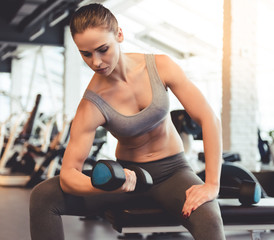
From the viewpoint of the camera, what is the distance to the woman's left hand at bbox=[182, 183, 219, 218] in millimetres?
1196

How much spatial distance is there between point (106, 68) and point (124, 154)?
1.11ft

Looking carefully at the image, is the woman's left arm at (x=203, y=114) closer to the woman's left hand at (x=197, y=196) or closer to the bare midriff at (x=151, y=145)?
the woman's left hand at (x=197, y=196)

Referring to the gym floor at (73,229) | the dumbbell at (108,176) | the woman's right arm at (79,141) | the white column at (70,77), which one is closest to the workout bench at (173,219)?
the woman's right arm at (79,141)

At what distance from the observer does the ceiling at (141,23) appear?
7.20m

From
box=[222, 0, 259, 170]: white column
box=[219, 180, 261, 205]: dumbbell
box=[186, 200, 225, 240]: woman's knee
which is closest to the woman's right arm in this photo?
box=[186, 200, 225, 240]: woman's knee

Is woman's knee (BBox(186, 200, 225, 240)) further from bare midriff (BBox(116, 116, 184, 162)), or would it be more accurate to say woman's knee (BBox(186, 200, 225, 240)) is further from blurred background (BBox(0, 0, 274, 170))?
blurred background (BBox(0, 0, 274, 170))

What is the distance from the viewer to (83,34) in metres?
1.17

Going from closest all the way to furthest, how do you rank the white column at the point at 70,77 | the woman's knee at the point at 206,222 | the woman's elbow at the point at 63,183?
the woman's knee at the point at 206,222 → the woman's elbow at the point at 63,183 → the white column at the point at 70,77

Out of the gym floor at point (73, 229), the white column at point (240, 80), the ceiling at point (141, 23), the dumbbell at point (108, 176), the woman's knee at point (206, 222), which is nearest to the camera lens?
the dumbbell at point (108, 176)

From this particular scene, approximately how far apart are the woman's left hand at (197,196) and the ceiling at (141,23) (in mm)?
5616

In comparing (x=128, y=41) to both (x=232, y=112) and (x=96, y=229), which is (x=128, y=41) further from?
(x=96, y=229)

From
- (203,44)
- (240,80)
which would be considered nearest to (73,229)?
(240,80)

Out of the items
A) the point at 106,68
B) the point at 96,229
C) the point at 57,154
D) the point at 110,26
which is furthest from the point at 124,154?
the point at 57,154

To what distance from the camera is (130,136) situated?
1366 millimetres
